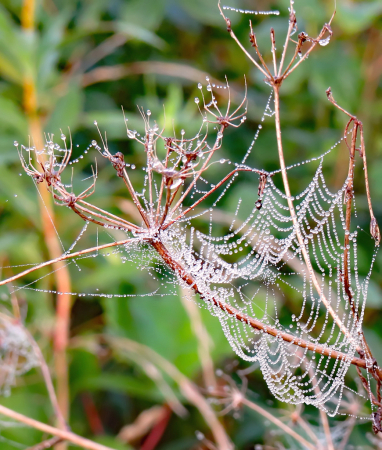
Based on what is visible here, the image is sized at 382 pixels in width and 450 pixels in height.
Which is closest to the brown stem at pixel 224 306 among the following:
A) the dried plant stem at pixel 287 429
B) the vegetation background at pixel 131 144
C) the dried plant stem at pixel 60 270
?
the dried plant stem at pixel 287 429

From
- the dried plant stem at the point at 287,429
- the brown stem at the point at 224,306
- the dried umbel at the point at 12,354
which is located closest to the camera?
the brown stem at the point at 224,306

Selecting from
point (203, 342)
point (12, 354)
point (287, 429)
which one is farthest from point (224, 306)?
point (12, 354)

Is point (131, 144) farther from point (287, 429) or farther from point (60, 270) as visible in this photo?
point (287, 429)

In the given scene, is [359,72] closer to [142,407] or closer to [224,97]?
[224,97]

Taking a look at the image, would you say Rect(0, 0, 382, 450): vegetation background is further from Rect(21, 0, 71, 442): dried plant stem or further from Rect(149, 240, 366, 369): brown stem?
Rect(149, 240, 366, 369): brown stem

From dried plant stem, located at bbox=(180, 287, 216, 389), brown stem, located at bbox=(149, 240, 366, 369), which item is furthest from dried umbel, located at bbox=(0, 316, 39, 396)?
brown stem, located at bbox=(149, 240, 366, 369)

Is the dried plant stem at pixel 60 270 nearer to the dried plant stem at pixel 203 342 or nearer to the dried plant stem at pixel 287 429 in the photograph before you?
the dried plant stem at pixel 203 342
